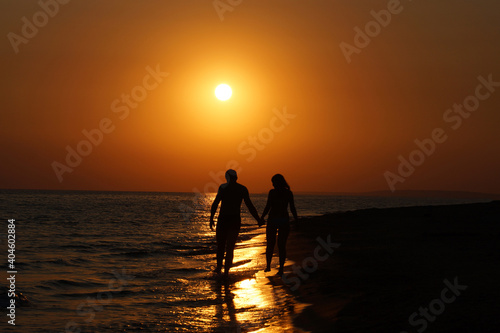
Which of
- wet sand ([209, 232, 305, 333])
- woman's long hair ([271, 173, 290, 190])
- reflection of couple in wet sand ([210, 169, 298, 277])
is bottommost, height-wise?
wet sand ([209, 232, 305, 333])

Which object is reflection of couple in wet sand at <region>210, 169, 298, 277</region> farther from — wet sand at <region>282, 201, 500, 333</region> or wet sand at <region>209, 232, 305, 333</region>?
wet sand at <region>282, 201, 500, 333</region>

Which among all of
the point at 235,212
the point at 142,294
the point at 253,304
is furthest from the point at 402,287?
the point at 142,294

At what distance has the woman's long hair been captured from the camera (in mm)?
12883

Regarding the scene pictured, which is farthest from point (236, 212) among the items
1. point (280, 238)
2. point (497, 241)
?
point (497, 241)

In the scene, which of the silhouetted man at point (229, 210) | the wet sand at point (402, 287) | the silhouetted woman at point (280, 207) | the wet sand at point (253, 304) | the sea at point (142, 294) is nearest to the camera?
the wet sand at point (402, 287)

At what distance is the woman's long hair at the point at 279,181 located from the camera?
42.3ft

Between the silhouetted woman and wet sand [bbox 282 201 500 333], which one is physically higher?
the silhouetted woman

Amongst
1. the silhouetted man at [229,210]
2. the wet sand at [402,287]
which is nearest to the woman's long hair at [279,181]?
the silhouetted man at [229,210]

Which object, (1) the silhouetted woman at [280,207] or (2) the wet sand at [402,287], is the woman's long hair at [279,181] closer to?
(1) the silhouetted woman at [280,207]

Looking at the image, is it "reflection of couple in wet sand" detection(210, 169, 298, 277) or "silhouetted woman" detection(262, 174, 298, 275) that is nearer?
"reflection of couple in wet sand" detection(210, 169, 298, 277)

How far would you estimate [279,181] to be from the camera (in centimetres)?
1288

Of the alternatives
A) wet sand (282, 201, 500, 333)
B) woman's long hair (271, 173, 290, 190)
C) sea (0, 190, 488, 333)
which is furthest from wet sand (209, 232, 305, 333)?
woman's long hair (271, 173, 290, 190)

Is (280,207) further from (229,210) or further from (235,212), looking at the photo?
(229,210)

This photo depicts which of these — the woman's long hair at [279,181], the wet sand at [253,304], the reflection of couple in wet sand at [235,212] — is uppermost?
the woman's long hair at [279,181]
